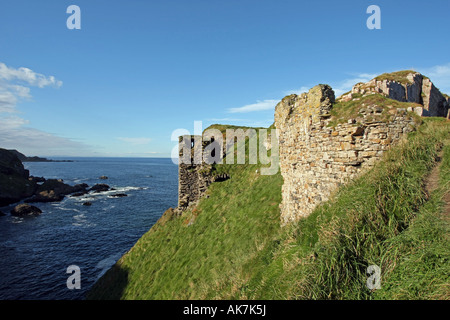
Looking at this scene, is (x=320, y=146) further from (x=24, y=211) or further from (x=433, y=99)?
(x=24, y=211)

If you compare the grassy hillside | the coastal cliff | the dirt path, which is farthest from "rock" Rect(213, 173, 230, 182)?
the dirt path

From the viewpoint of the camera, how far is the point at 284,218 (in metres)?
13.5

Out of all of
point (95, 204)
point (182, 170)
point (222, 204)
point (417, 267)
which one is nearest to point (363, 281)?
point (417, 267)

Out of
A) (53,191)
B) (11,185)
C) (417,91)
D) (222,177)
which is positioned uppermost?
(417,91)

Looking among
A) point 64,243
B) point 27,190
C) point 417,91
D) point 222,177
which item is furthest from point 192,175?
point 27,190

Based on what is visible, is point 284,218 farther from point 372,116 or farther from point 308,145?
point 372,116

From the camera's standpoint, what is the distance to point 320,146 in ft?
30.6

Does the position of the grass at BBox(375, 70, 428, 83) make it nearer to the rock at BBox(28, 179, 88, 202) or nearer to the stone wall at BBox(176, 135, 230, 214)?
the stone wall at BBox(176, 135, 230, 214)

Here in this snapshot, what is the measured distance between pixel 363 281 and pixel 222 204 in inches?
725

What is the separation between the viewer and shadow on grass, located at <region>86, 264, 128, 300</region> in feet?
66.9

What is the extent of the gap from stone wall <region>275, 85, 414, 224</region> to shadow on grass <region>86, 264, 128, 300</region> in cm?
1801

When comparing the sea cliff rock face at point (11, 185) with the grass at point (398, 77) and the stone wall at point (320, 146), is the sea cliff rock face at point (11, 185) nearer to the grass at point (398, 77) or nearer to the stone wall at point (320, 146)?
the stone wall at point (320, 146)

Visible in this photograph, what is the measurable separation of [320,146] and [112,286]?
80.6 ft

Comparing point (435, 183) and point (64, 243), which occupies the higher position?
point (435, 183)
